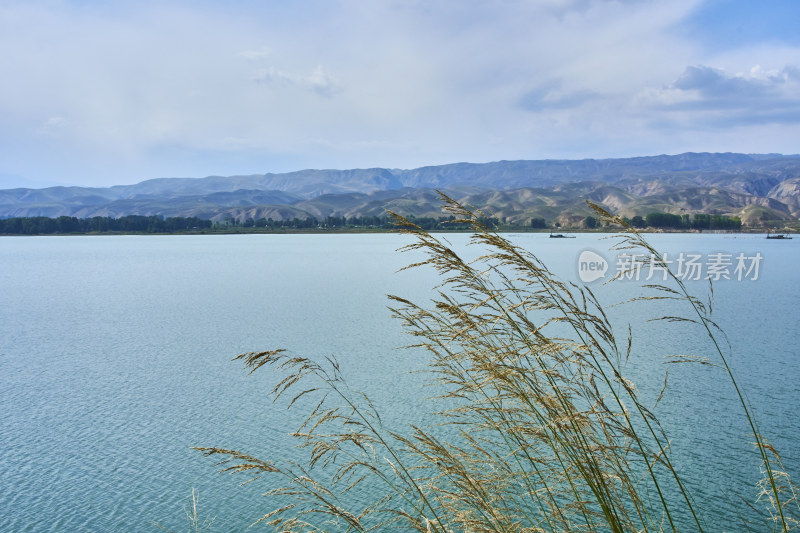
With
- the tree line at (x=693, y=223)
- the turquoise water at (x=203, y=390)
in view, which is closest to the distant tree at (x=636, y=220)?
the turquoise water at (x=203, y=390)

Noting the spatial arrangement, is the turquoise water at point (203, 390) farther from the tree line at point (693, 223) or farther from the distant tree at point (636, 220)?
the tree line at point (693, 223)

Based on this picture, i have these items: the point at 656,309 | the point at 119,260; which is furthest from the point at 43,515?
the point at 119,260

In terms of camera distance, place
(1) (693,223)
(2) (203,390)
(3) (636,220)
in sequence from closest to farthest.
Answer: (2) (203,390), (3) (636,220), (1) (693,223)

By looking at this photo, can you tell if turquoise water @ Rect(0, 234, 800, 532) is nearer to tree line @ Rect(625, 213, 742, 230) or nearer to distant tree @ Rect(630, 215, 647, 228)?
distant tree @ Rect(630, 215, 647, 228)

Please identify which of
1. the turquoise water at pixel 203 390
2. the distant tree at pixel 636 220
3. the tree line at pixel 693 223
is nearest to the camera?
the turquoise water at pixel 203 390

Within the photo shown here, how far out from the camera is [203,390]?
2159 cm

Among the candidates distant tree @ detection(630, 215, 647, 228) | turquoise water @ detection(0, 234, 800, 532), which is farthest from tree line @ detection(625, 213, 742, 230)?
turquoise water @ detection(0, 234, 800, 532)

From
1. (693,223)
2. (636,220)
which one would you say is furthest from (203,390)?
(693,223)

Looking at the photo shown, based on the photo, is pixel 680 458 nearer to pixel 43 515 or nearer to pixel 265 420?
pixel 265 420

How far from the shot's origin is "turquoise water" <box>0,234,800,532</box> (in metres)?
13.4

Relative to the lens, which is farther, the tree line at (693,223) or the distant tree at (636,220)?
the tree line at (693,223)

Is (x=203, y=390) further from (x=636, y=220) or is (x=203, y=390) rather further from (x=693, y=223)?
(x=693, y=223)

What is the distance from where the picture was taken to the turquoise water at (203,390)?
13.4 m

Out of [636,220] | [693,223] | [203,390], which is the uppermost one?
[636,220]
